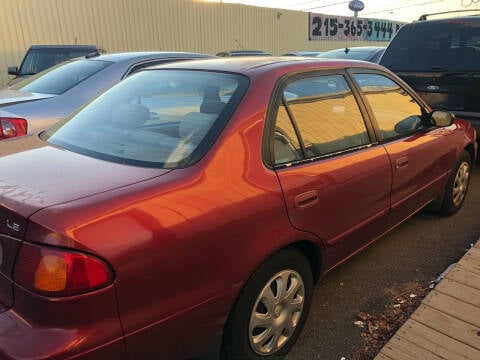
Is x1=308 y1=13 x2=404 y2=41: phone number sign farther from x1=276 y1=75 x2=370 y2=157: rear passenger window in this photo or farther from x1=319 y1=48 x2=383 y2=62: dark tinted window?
x1=276 y1=75 x2=370 y2=157: rear passenger window

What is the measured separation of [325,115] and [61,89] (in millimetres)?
3195

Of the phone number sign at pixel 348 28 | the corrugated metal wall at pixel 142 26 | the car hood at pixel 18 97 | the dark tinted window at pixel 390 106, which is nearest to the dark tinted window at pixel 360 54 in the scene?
the dark tinted window at pixel 390 106

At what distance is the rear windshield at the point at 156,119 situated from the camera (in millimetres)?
2104

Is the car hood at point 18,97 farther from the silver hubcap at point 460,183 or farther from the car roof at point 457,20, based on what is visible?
the car roof at point 457,20

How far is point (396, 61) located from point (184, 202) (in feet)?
16.7

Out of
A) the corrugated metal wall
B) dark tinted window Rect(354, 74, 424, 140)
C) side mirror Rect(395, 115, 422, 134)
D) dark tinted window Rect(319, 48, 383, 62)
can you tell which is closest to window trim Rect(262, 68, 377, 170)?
dark tinted window Rect(354, 74, 424, 140)

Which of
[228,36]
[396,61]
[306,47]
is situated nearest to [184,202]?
[396,61]

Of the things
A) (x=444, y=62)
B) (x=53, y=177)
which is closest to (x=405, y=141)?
(x=53, y=177)

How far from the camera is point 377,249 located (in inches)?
148

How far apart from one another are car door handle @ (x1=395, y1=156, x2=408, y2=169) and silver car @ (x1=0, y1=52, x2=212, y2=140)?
302cm

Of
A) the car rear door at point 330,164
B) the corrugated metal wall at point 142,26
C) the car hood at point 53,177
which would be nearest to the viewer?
the car hood at point 53,177

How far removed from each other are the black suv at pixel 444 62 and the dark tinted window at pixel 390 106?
7.03ft

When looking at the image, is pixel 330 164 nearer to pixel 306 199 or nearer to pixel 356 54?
pixel 306 199

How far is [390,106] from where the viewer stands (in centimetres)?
335
